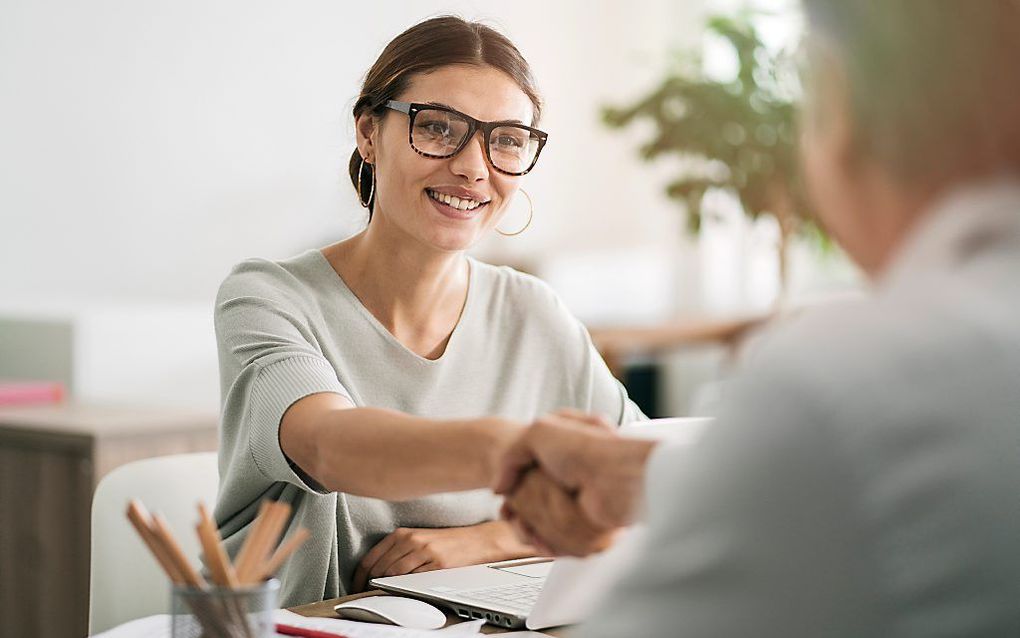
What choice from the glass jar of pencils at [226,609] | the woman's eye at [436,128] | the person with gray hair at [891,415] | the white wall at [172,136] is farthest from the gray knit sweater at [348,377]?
the white wall at [172,136]

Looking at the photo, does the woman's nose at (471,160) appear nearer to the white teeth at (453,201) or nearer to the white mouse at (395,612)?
the white teeth at (453,201)

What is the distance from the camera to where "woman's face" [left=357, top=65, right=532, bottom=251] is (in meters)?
1.77

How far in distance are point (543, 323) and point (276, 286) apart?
1.43 ft

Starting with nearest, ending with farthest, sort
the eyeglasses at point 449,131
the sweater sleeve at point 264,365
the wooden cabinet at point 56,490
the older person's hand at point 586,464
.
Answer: the older person's hand at point 586,464 < the sweater sleeve at point 264,365 < the eyeglasses at point 449,131 < the wooden cabinet at point 56,490

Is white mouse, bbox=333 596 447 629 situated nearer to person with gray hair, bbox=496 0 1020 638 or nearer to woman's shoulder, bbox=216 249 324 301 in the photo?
woman's shoulder, bbox=216 249 324 301

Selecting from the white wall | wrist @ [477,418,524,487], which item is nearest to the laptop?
wrist @ [477,418,524,487]

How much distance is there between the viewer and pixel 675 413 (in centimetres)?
535

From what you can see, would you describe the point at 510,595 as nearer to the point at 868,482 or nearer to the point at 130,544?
the point at 130,544

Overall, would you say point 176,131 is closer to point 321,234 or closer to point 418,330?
point 321,234

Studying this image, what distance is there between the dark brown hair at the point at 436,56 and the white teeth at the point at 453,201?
0.14 m

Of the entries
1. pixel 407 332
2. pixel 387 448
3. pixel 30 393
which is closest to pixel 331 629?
pixel 387 448

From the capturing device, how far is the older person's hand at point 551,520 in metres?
1.14

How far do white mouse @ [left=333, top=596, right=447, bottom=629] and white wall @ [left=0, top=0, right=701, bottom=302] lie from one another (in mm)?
2564

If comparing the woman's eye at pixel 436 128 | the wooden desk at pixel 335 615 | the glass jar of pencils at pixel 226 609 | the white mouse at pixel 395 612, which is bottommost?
the wooden desk at pixel 335 615
